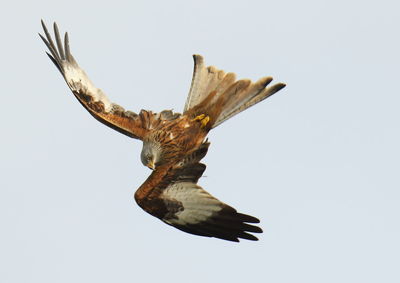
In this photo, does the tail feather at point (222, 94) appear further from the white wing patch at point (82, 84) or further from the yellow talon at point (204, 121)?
Result: the white wing patch at point (82, 84)

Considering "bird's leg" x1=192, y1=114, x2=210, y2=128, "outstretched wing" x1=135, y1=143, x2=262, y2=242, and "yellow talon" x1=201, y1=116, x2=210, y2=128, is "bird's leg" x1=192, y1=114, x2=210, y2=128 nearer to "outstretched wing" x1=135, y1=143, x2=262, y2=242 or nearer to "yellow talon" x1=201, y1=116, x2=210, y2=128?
"yellow talon" x1=201, y1=116, x2=210, y2=128

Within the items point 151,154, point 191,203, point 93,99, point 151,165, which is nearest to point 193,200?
point 191,203

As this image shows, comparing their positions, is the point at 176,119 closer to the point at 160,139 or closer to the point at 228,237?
the point at 160,139

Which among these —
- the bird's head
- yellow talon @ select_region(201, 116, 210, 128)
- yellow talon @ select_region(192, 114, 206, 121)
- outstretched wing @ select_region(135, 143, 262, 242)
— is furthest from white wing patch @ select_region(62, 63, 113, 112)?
outstretched wing @ select_region(135, 143, 262, 242)

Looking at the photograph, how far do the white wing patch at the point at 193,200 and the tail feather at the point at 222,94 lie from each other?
6.39ft

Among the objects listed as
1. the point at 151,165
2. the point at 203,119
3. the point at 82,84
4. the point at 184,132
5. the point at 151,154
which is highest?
the point at 82,84

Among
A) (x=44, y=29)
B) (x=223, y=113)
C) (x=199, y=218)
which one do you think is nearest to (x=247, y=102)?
(x=223, y=113)

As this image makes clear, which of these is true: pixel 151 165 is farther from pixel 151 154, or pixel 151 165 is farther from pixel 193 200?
pixel 193 200

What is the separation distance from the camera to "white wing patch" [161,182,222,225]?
42.7 ft

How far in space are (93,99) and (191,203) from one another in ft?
11.2

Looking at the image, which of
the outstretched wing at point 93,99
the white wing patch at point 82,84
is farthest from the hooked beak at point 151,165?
the white wing patch at point 82,84

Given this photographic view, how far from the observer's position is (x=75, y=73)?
16.4m

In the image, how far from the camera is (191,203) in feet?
43.1

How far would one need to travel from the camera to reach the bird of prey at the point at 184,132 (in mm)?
13062
